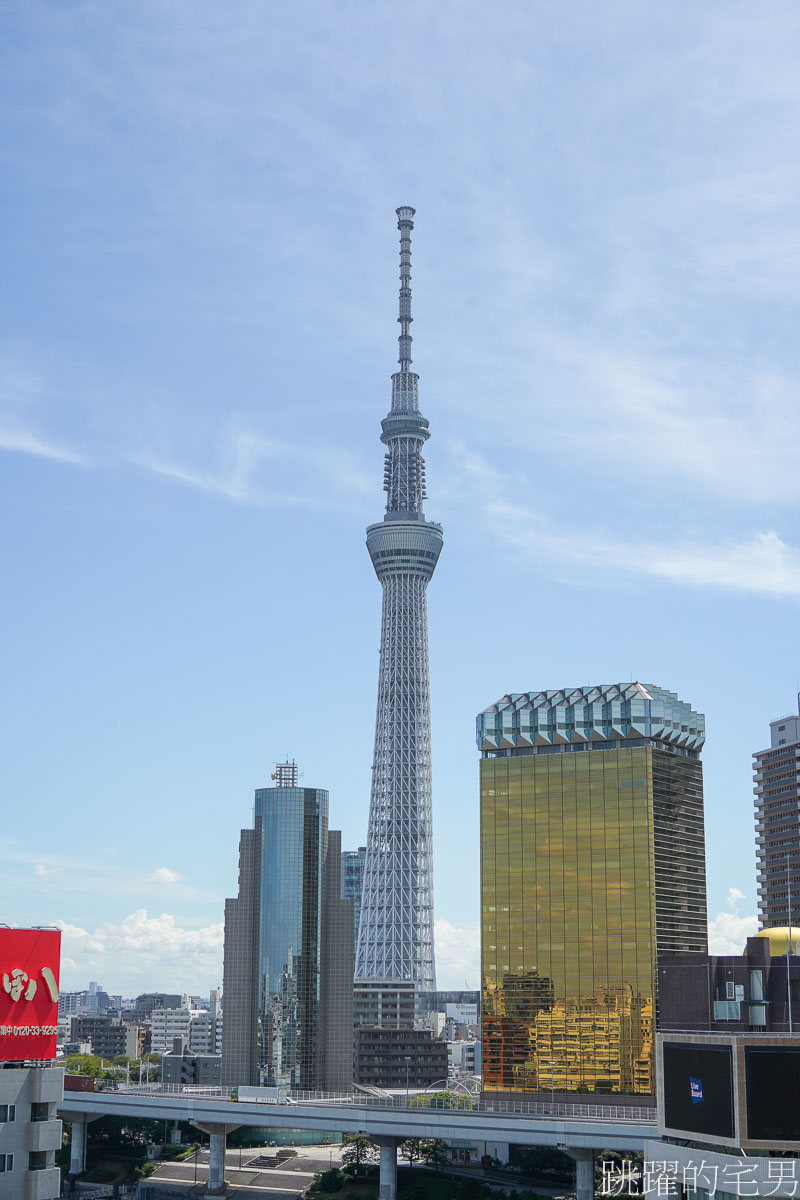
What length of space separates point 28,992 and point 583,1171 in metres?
84.1

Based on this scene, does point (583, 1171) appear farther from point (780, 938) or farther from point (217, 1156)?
point (217, 1156)

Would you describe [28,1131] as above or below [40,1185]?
above

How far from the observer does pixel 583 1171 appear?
160500mm

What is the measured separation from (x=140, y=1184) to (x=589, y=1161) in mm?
72341

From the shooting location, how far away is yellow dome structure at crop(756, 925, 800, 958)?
125m

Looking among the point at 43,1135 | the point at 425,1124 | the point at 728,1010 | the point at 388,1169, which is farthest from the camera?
the point at 388,1169

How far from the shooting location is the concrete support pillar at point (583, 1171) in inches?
6242

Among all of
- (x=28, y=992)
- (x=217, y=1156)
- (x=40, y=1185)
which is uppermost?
(x=28, y=992)

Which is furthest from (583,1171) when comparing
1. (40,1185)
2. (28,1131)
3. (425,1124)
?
(28,1131)

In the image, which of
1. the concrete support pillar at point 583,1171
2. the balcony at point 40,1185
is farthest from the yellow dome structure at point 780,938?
the balcony at point 40,1185

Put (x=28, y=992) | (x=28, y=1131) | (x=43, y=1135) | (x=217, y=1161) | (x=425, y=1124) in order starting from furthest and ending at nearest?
(x=217, y=1161) → (x=425, y=1124) → (x=28, y=992) → (x=43, y=1135) → (x=28, y=1131)

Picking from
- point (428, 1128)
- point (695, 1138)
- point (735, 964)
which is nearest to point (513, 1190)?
point (428, 1128)

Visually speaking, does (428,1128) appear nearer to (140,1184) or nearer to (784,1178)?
(140,1184)

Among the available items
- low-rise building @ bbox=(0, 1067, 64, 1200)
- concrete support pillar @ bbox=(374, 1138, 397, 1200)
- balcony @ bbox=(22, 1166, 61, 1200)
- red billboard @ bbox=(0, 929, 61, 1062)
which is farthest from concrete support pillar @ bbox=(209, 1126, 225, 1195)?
red billboard @ bbox=(0, 929, 61, 1062)
